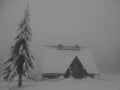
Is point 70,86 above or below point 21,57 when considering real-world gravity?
below

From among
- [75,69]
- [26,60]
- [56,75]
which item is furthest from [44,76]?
[26,60]

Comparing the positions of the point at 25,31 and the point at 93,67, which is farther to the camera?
the point at 93,67

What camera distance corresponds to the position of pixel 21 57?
2045 centimetres

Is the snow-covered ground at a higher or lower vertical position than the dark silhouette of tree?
lower

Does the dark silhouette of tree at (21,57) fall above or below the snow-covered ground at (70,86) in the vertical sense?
above

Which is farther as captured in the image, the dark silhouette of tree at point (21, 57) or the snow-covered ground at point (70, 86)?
the dark silhouette of tree at point (21, 57)

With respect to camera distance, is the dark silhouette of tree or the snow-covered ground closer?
the snow-covered ground

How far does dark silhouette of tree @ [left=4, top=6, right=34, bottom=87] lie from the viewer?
1992 centimetres

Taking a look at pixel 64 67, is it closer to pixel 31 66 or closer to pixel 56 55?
pixel 56 55

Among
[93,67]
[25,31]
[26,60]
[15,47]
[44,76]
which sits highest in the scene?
[25,31]

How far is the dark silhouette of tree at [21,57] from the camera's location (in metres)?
19.9

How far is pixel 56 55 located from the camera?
33.3 metres

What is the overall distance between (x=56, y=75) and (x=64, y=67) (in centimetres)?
291

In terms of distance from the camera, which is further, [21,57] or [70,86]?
[21,57]
